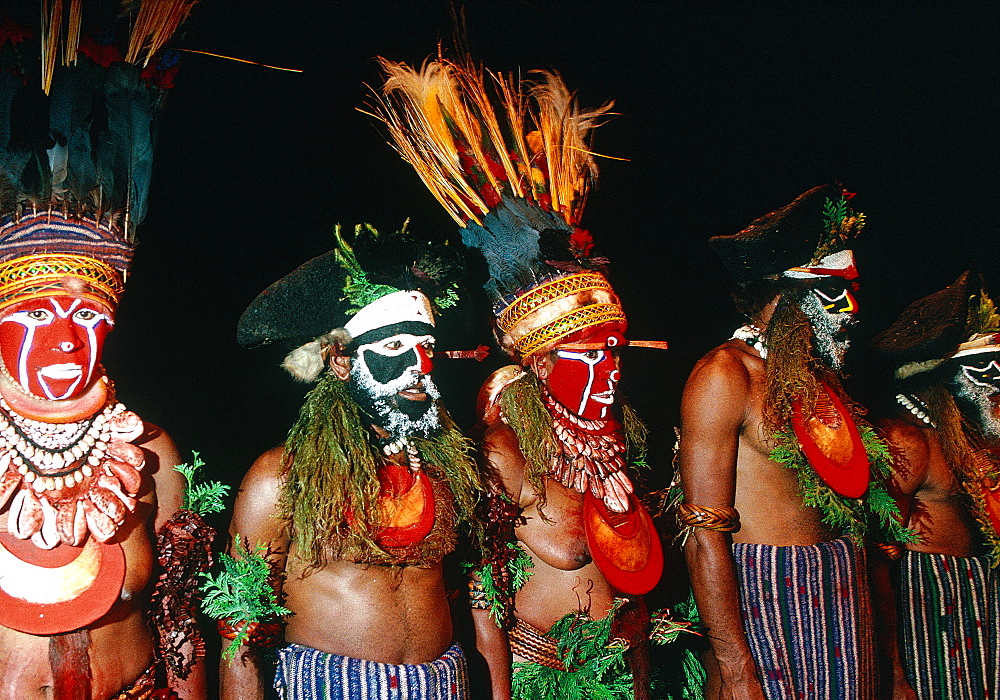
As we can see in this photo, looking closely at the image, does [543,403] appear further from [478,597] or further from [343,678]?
[343,678]

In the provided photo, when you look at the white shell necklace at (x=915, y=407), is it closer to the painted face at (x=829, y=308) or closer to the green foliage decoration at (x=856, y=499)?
the green foliage decoration at (x=856, y=499)

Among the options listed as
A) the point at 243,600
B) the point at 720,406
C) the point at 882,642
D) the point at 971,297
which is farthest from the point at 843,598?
the point at 243,600

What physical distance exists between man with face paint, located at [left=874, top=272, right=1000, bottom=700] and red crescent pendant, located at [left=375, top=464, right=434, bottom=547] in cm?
212

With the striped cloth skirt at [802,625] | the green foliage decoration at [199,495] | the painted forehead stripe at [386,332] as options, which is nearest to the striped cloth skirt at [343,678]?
the green foliage decoration at [199,495]

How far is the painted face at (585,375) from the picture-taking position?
313 cm

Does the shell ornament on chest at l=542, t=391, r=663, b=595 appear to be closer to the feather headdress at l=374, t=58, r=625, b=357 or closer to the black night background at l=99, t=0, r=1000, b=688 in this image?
the feather headdress at l=374, t=58, r=625, b=357

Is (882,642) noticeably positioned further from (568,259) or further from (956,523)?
(568,259)

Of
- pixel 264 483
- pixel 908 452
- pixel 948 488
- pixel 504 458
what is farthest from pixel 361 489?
pixel 948 488

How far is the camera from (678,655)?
3.27m

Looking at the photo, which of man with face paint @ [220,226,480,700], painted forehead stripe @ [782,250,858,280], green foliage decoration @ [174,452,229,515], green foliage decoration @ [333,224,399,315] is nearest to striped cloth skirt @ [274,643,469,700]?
man with face paint @ [220,226,480,700]

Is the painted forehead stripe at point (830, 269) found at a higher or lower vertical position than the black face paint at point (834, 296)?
higher

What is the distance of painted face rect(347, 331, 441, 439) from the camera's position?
2.70m

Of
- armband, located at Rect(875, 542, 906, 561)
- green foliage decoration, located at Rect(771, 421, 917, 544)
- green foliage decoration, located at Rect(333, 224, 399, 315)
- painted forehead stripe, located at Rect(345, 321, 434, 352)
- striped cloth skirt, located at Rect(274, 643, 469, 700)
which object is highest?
green foliage decoration, located at Rect(333, 224, 399, 315)

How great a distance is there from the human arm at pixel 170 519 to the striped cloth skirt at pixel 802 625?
1.87 metres
